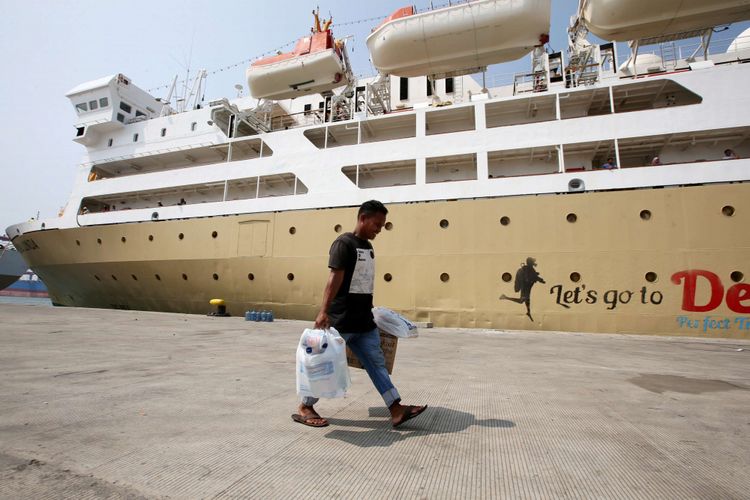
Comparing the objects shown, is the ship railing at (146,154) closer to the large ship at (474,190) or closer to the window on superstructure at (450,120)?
the large ship at (474,190)

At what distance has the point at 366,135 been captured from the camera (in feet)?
40.2

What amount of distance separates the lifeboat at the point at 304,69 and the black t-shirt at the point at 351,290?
40.1 ft

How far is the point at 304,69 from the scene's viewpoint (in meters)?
12.7

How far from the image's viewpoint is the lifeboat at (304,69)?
12617 mm

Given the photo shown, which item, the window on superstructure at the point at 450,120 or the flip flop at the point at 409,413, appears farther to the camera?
the window on superstructure at the point at 450,120

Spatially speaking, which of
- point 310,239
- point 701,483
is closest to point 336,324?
point 701,483

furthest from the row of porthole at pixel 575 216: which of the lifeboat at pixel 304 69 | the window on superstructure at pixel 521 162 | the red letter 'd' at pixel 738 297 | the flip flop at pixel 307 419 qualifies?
the flip flop at pixel 307 419

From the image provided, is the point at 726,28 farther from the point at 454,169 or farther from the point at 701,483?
the point at 701,483

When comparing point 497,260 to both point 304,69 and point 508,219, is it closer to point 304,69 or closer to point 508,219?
point 508,219

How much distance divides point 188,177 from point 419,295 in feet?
32.2

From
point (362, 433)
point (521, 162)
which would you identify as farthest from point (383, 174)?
point (362, 433)

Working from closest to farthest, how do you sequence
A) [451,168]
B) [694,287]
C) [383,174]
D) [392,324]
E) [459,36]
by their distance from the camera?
[392,324], [694,287], [459,36], [451,168], [383,174]

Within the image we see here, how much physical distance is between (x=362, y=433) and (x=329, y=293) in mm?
821

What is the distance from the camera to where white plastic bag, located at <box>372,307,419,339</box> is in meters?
2.47
